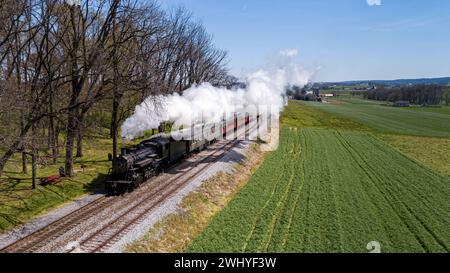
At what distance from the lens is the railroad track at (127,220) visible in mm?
15469

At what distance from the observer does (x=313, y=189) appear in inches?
939

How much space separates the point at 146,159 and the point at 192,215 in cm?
713

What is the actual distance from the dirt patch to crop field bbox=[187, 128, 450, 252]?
939 mm

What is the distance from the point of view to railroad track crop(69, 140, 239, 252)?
1547 centimetres

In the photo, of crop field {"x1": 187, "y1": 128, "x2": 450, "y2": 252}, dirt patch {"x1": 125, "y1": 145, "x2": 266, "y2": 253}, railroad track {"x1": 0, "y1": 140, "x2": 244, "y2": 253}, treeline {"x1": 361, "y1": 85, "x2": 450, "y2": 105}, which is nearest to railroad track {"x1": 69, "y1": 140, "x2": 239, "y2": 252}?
railroad track {"x1": 0, "y1": 140, "x2": 244, "y2": 253}

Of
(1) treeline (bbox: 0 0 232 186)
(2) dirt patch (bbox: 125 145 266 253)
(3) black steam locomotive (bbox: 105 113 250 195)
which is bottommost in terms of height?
(2) dirt patch (bbox: 125 145 266 253)

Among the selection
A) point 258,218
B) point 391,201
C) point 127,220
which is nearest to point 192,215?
point 127,220

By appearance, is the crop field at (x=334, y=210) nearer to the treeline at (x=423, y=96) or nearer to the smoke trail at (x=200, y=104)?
the smoke trail at (x=200, y=104)

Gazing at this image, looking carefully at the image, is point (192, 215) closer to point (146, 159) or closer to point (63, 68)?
point (146, 159)

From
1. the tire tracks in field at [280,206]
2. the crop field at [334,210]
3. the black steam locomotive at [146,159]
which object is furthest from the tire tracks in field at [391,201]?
the black steam locomotive at [146,159]

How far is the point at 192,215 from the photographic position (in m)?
19.4

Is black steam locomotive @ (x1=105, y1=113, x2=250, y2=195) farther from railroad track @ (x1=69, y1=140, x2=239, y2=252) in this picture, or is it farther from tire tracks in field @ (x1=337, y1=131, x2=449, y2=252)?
tire tracks in field @ (x1=337, y1=131, x2=449, y2=252)

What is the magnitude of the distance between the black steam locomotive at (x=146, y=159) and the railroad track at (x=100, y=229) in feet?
4.07
